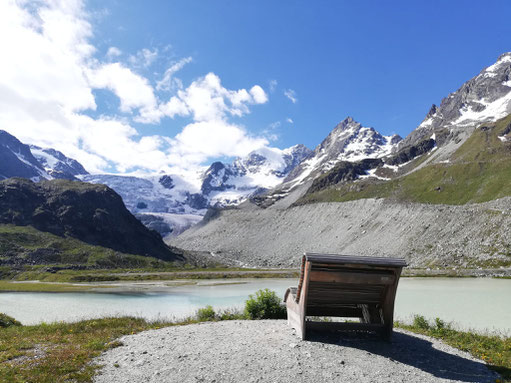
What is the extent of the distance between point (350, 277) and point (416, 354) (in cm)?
315

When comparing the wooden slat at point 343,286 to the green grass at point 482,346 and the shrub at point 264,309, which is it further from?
A: the shrub at point 264,309

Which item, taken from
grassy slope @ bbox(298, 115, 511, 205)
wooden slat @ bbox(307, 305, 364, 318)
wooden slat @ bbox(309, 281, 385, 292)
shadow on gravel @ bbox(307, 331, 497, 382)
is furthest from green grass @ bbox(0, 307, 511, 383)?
grassy slope @ bbox(298, 115, 511, 205)

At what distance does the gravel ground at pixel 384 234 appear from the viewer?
289 ft

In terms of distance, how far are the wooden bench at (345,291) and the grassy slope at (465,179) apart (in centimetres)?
11869

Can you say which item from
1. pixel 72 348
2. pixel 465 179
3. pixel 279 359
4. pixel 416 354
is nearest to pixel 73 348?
pixel 72 348

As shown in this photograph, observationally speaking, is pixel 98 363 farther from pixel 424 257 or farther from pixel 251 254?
pixel 251 254

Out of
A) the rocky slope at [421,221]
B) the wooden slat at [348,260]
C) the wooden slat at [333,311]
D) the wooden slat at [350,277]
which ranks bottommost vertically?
the wooden slat at [333,311]

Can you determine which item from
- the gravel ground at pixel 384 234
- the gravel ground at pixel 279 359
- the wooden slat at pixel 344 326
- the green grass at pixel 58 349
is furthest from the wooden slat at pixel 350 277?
the gravel ground at pixel 384 234

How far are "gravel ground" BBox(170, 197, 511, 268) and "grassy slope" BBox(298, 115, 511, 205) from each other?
14.4 meters

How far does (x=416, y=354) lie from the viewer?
1128cm

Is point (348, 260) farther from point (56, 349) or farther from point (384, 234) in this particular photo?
point (384, 234)

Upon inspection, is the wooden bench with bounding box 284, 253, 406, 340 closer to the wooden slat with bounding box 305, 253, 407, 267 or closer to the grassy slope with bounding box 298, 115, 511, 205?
the wooden slat with bounding box 305, 253, 407, 267

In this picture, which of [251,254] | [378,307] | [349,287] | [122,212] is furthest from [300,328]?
[122,212]

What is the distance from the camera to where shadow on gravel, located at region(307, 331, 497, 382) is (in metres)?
9.77
